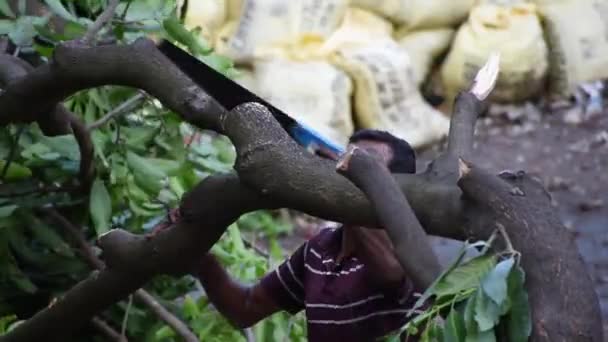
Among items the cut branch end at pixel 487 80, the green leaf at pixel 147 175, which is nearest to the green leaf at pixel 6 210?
the green leaf at pixel 147 175

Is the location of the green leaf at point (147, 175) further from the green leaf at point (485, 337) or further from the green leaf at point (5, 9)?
the green leaf at point (485, 337)

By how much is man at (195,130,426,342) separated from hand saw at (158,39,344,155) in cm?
17

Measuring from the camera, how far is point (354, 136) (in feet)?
8.06

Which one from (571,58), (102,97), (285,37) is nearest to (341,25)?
(285,37)

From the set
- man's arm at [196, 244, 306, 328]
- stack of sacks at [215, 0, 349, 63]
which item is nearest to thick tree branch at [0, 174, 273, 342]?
man's arm at [196, 244, 306, 328]

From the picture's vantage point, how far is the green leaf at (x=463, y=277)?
5.22ft

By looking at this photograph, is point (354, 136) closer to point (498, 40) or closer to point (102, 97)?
point (102, 97)

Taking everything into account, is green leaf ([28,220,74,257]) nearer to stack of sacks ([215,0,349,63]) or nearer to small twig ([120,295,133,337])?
small twig ([120,295,133,337])

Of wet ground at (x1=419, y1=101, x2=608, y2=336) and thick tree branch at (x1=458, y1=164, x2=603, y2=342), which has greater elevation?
thick tree branch at (x1=458, y1=164, x2=603, y2=342)

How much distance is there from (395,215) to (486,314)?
22 cm

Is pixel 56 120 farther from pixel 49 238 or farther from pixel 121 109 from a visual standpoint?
pixel 49 238

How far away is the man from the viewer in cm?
238

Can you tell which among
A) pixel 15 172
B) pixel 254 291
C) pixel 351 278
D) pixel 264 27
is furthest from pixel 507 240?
pixel 264 27

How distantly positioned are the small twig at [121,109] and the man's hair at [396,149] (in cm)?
67
